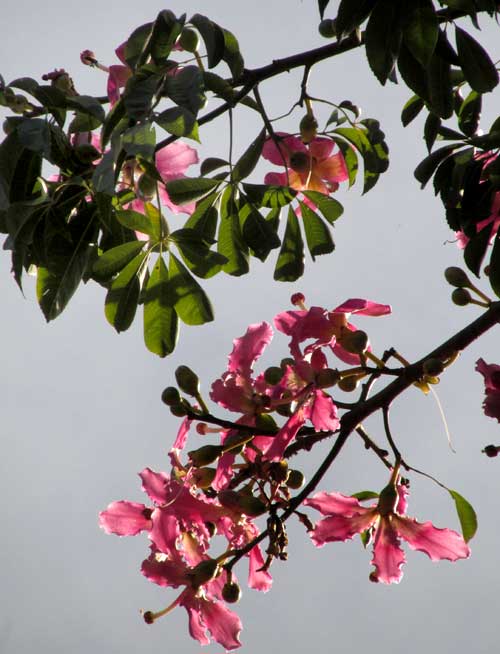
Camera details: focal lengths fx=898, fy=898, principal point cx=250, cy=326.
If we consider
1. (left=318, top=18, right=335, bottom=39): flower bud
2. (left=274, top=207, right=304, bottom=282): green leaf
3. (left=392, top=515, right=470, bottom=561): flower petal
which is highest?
(left=318, top=18, right=335, bottom=39): flower bud

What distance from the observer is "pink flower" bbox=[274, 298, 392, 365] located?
116 cm

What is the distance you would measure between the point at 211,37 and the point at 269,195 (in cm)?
31

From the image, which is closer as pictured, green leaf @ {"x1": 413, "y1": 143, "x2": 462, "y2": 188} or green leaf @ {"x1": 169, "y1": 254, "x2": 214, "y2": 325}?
green leaf @ {"x1": 169, "y1": 254, "x2": 214, "y2": 325}

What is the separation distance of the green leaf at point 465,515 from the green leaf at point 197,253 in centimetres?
46

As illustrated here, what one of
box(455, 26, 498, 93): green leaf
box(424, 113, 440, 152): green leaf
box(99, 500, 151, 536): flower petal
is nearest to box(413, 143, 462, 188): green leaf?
box(424, 113, 440, 152): green leaf

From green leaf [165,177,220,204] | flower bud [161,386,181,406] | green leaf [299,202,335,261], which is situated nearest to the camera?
flower bud [161,386,181,406]

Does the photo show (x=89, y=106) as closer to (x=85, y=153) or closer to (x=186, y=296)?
(x=85, y=153)

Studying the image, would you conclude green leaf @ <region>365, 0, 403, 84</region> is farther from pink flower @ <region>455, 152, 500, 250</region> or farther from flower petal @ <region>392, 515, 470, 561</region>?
flower petal @ <region>392, 515, 470, 561</region>

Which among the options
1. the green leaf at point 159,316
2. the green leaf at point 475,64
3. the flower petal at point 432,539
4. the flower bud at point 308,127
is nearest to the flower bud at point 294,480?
the flower petal at point 432,539

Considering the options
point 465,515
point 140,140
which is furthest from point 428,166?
point 140,140

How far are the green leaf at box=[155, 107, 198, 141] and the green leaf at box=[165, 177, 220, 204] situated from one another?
321 millimetres

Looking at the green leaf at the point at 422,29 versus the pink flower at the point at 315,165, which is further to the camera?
the pink flower at the point at 315,165

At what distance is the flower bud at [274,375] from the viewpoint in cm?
112

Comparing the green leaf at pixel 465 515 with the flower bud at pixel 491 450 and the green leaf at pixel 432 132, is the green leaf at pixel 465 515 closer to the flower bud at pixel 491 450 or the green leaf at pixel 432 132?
the flower bud at pixel 491 450
